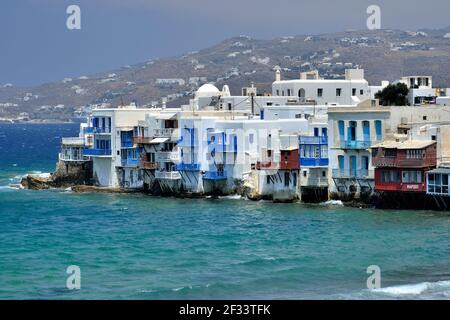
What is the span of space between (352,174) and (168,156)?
12.0m

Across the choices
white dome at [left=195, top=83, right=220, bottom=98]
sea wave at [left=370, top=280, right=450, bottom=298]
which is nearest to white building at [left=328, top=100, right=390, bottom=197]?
sea wave at [left=370, top=280, right=450, bottom=298]

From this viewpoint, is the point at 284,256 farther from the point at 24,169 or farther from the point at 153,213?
the point at 24,169

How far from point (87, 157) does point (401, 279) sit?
121 ft

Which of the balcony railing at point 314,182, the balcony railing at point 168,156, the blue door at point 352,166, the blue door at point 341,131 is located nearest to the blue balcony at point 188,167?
the balcony railing at point 168,156

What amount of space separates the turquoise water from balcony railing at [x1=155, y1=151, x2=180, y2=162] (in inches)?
101

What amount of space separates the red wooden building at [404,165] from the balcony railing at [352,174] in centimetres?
117

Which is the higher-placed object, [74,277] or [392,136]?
[392,136]

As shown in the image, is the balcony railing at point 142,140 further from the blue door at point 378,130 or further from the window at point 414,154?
the window at point 414,154

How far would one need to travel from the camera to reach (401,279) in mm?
33281

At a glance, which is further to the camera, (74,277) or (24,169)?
(24,169)

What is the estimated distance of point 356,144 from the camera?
2071 inches

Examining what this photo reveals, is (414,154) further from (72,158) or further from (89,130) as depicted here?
(72,158)

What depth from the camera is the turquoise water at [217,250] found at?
32.4 m
